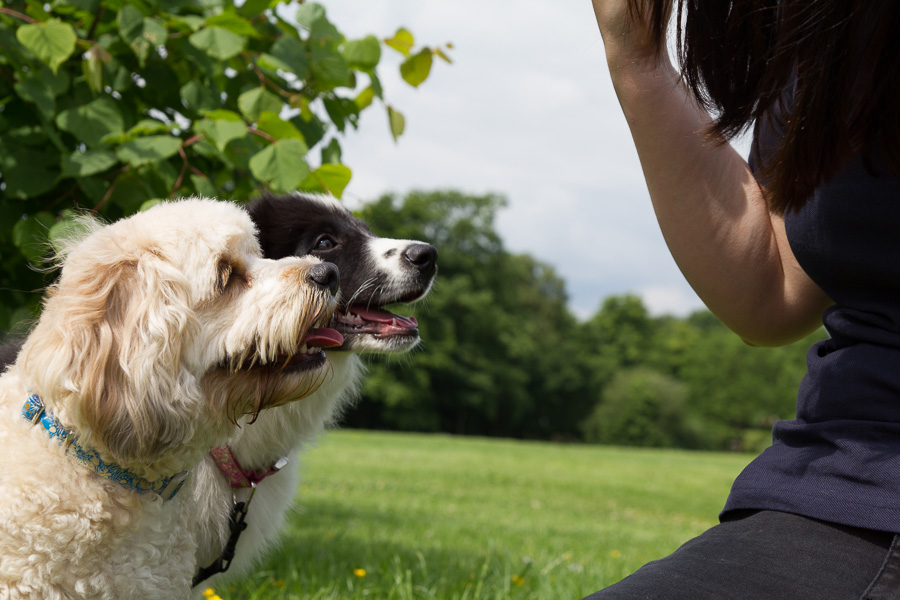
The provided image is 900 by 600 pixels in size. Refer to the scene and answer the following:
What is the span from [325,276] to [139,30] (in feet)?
4.65

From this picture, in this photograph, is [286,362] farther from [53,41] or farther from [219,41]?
[53,41]

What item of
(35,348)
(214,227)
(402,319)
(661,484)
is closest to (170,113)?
(402,319)

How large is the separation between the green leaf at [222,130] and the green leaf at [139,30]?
0.35 m

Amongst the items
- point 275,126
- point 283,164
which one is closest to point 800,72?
point 283,164

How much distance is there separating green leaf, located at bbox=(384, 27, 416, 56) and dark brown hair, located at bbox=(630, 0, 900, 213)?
1886 mm

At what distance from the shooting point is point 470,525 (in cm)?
638

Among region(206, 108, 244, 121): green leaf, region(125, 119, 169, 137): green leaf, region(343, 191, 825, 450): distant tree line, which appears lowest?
region(343, 191, 825, 450): distant tree line

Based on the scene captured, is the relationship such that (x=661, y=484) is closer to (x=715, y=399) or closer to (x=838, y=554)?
(x=838, y=554)

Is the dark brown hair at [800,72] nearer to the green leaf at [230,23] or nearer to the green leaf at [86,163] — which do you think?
the green leaf at [230,23]

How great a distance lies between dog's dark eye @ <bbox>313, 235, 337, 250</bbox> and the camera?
2900 mm

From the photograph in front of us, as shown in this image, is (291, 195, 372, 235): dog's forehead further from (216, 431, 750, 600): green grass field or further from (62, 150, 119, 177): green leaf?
(216, 431, 750, 600): green grass field

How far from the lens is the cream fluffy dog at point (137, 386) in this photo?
4.93ft

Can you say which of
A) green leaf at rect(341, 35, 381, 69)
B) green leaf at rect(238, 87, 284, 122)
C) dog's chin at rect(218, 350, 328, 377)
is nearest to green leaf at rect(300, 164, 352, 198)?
green leaf at rect(238, 87, 284, 122)

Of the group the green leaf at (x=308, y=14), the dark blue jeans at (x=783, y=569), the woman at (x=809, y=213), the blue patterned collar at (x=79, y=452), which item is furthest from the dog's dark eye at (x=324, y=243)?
the dark blue jeans at (x=783, y=569)
